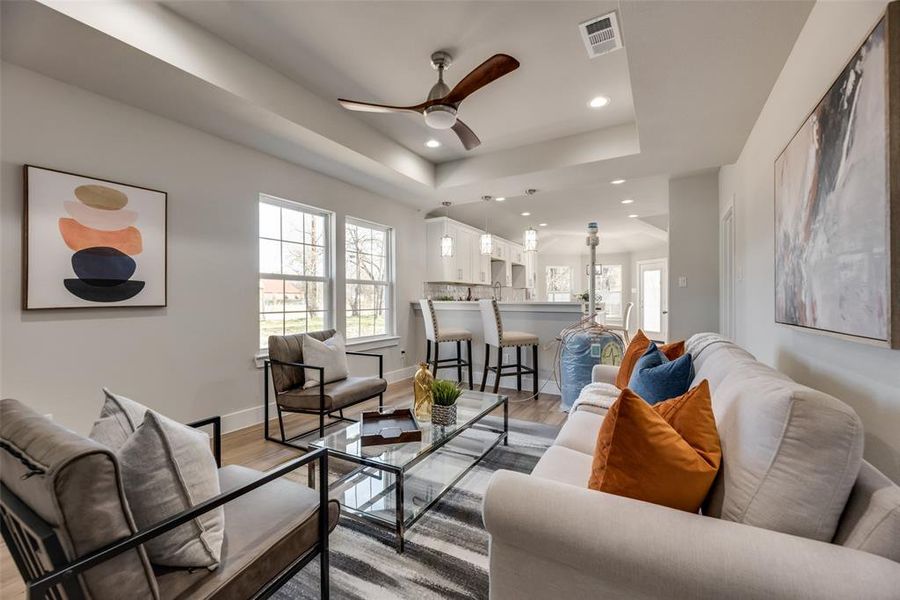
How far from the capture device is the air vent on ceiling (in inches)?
88.2

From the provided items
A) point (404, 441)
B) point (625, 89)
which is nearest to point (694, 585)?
point (404, 441)

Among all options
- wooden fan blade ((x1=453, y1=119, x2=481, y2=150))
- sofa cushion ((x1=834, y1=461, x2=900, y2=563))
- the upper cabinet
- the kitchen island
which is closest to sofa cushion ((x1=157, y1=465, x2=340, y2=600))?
sofa cushion ((x1=834, y1=461, x2=900, y2=563))

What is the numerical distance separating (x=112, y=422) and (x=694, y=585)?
1515mm

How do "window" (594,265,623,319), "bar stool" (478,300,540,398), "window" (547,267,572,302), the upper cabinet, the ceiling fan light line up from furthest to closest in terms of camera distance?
"window" (547,267,572,302), "window" (594,265,623,319), the upper cabinet, "bar stool" (478,300,540,398), the ceiling fan light

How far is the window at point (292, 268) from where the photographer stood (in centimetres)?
360

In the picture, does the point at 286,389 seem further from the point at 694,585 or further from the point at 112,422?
the point at 694,585

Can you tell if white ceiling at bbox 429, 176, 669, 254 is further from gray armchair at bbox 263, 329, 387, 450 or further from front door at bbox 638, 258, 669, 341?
gray armchair at bbox 263, 329, 387, 450

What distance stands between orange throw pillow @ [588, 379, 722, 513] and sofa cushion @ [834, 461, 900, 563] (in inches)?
9.5

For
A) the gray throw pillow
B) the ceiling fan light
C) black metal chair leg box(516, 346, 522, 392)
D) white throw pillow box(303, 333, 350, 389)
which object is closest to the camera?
the gray throw pillow

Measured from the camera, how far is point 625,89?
3010 mm

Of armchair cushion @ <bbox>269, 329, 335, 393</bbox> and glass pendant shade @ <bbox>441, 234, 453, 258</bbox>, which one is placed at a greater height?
glass pendant shade @ <bbox>441, 234, 453, 258</bbox>

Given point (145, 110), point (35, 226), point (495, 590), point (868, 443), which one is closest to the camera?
point (495, 590)

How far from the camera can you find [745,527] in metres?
0.85

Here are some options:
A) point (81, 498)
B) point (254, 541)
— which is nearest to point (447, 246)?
point (254, 541)
